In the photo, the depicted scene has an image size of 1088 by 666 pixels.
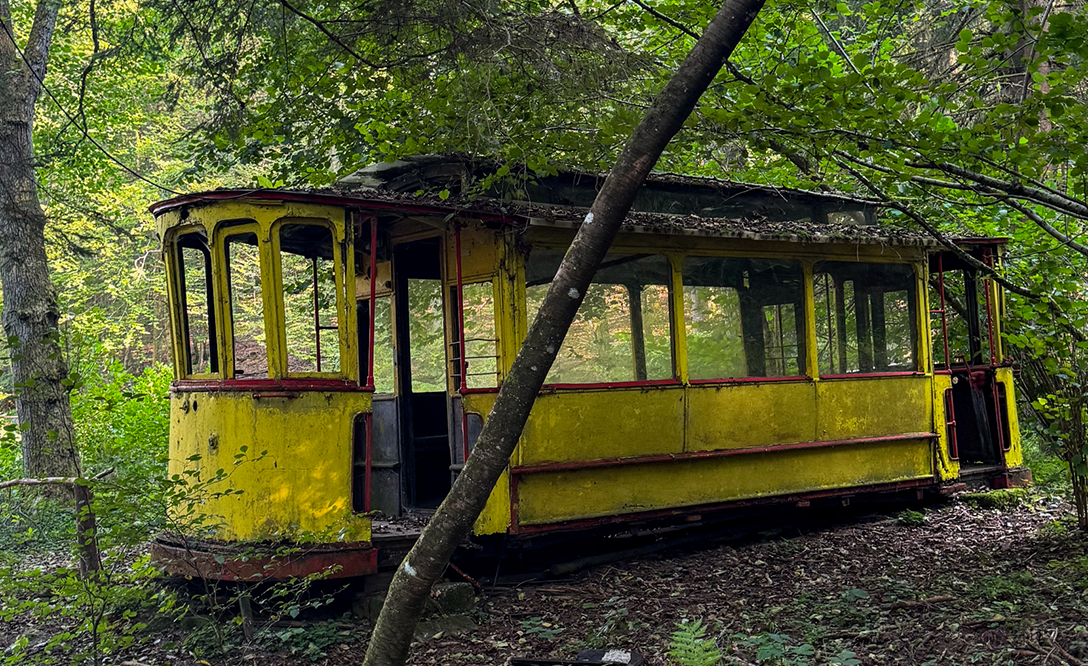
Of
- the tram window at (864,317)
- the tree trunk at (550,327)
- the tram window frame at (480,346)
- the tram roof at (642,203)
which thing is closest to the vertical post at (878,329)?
the tram window at (864,317)

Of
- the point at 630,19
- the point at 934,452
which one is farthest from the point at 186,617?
the point at 934,452

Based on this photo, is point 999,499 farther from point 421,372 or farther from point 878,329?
point 421,372

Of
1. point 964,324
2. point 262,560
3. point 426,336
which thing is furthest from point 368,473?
point 964,324

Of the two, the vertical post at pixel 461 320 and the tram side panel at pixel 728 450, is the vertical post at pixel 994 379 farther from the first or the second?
the vertical post at pixel 461 320

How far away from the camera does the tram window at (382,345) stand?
7.07 m

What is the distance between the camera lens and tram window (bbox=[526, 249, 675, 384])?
666 cm

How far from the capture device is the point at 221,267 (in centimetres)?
577

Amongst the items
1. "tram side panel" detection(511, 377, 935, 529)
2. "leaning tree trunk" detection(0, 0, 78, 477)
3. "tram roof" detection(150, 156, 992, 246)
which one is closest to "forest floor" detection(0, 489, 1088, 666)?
"tram side panel" detection(511, 377, 935, 529)

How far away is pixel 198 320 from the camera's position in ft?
20.4

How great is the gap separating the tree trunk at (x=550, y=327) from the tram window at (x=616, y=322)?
2865 mm

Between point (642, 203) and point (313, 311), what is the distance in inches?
115

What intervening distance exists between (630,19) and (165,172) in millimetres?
17947

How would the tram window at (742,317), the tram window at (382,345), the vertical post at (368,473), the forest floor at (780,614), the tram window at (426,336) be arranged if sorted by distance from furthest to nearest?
the tram window at (742,317)
the tram window at (382,345)
the tram window at (426,336)
the vertical post at (368,473)
the forest floor at (780,614)

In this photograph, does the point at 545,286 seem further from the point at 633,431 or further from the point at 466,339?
the point at 633,431
